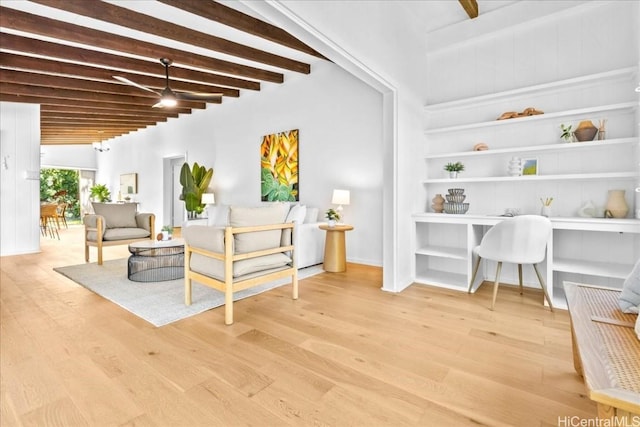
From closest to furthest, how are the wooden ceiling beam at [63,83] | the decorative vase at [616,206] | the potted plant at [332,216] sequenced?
the decorative vase at [616,206] < the potted plant at [332,216] < the wooden ceiling beam at [63,83]

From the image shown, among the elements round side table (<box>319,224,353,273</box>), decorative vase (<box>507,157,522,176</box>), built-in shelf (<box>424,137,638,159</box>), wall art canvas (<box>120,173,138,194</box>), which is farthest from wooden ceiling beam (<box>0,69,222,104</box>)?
wall art canvas (<box>120,173,138,194</box>)

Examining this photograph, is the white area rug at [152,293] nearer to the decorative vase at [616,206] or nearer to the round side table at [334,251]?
the round side table at [334,251]

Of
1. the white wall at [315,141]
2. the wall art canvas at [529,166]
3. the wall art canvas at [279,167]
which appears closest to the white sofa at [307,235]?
the white wall at [315,141]

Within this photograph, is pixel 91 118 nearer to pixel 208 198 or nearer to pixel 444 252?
pixel 208 198

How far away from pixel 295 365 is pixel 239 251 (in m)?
1.09

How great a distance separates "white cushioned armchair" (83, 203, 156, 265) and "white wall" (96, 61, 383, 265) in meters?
1.86

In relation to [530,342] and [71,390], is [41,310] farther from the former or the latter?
[530,342]

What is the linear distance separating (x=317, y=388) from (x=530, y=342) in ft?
4.94

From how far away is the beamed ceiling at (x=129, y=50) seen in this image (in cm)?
331

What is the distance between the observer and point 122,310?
272 centimetres

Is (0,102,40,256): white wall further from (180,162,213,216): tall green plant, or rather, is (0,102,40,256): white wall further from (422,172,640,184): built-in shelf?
(422,172,640,184): built-in shelf

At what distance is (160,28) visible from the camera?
11.8 ft

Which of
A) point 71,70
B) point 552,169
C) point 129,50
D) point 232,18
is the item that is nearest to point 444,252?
point 552,169

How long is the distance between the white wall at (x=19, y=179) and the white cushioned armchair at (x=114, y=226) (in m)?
1.94
